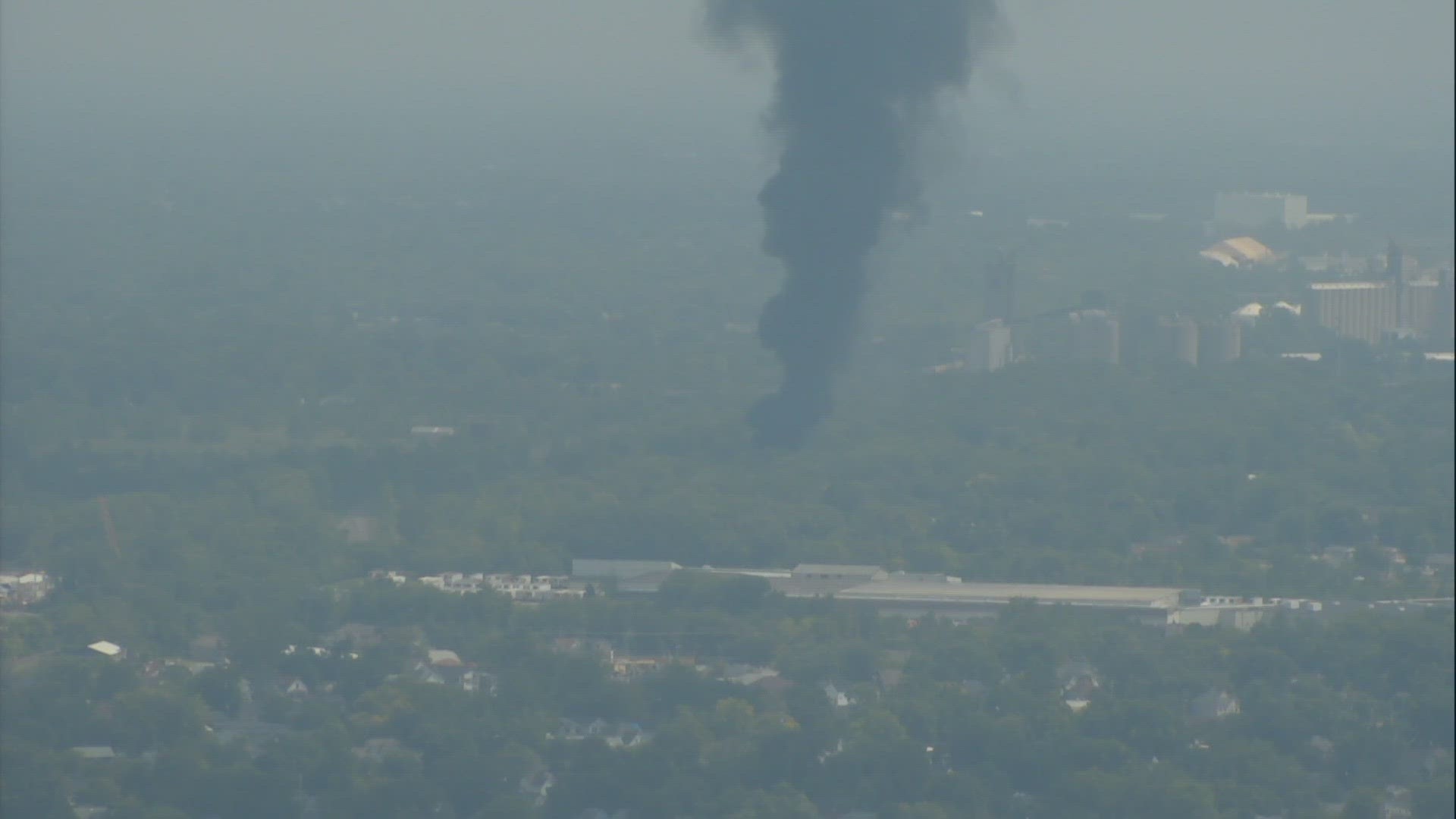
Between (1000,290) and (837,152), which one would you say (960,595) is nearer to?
(837,152)

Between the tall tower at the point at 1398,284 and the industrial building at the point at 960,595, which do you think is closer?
the industrial building at the point at 960,595

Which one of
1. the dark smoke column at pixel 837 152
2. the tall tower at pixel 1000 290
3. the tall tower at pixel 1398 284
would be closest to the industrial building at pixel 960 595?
the dark smoke column at pixel 837 152

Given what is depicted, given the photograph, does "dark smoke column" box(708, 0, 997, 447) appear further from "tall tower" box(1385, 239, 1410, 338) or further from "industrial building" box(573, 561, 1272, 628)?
"tall tower" box(1385, 239, 1410, 338)

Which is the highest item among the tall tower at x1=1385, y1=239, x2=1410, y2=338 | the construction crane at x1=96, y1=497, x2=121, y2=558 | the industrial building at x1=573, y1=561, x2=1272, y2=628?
the tall tower at x1=1385, y1=239, x2=1410, y2=338

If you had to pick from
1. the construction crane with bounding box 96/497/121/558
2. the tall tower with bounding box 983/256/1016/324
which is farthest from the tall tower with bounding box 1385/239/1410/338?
the construction crane with bounding box 96/497/121/558

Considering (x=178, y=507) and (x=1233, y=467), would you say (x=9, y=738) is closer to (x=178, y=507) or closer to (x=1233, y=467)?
(x=178, y=507)

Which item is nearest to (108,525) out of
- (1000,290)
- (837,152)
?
(837,152)

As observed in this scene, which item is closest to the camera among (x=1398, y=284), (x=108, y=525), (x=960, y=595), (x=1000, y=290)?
(x=960, y=595)

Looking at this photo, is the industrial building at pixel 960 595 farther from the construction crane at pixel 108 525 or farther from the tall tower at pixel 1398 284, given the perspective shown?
the tall tower at pixel 1398 284
